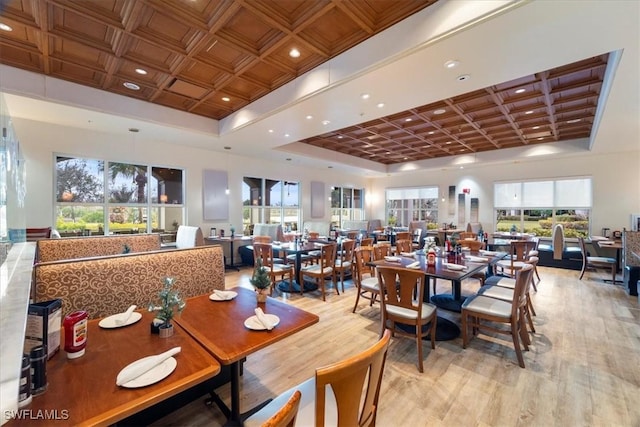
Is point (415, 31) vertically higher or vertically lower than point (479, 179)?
higher

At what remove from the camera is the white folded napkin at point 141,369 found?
1.15 meters

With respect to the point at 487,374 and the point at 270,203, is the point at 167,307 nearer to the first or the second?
the point at 487,374

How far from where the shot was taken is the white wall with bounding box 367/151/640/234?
23.0 feet

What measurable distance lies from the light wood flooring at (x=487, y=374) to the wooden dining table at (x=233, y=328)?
1.94ft

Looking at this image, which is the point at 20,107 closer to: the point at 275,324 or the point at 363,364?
the point at 275,324

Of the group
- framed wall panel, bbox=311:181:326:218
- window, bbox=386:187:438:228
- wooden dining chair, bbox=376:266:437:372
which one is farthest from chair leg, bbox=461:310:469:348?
window, bbox=386:187:438:228

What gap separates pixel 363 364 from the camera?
1.02 metres

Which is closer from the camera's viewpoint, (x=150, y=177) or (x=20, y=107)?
(x=20, y=107)

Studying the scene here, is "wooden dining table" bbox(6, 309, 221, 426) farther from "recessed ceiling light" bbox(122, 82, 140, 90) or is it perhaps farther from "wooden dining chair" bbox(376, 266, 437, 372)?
"recessed ceiling light" bbox(122, 82, 140, 90)

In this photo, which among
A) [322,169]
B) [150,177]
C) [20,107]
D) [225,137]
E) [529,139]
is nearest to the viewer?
[20,107]

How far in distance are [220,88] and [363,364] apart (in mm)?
4547

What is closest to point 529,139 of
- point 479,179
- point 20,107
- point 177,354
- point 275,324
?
point 479,179

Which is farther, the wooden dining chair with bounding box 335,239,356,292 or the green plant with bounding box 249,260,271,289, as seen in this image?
the wooden dining chair with bounding box 335,239,356,292

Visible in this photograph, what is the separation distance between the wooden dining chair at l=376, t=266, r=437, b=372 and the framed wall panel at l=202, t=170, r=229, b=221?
5623 mm
